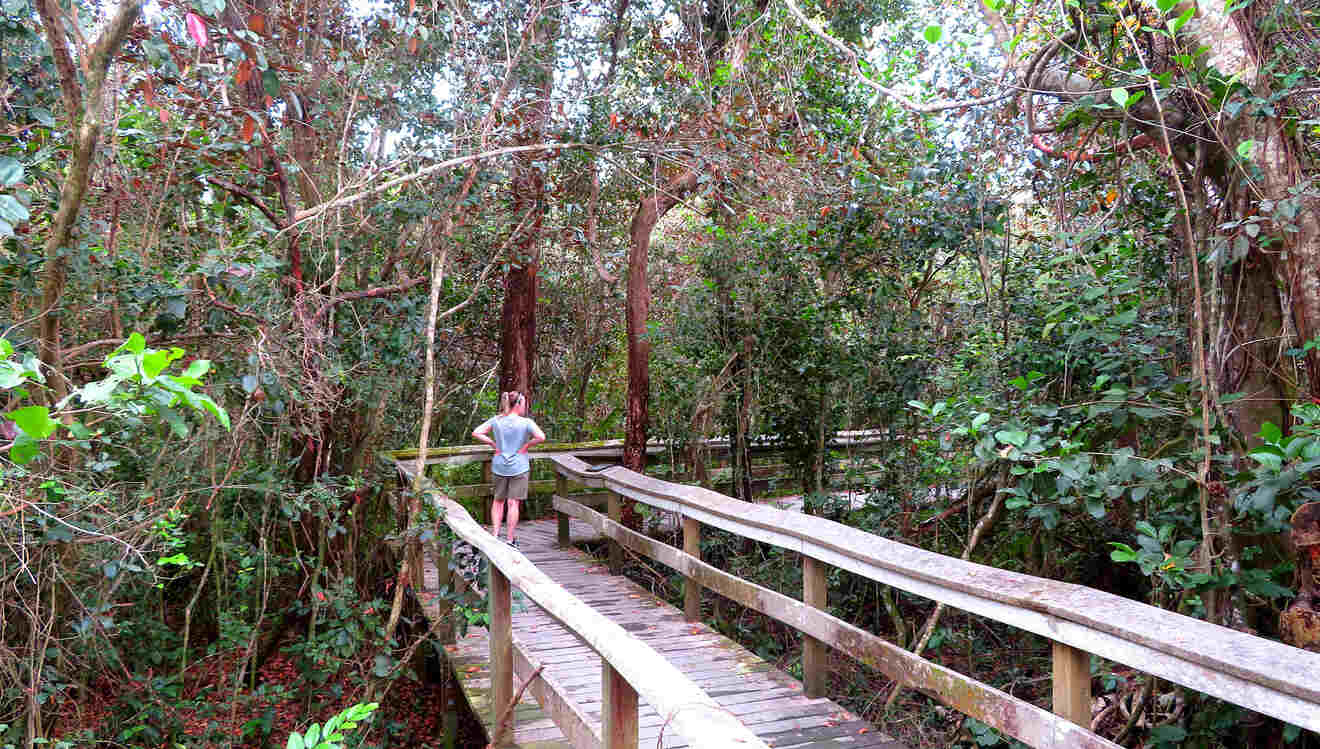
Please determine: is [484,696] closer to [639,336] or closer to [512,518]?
[512,518]

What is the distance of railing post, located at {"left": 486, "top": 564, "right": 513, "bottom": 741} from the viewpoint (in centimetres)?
424

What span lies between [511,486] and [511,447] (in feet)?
1.20

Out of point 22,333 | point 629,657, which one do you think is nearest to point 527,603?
point 22,333

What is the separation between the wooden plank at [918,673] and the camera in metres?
2.80

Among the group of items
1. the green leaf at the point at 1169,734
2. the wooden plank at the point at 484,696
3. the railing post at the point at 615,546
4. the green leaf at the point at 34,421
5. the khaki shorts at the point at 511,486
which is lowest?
the wooden plank at the point at 484,696

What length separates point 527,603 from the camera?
6.65 m

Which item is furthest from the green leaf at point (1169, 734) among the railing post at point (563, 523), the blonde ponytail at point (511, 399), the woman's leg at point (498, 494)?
the railing post at point (563, 523)

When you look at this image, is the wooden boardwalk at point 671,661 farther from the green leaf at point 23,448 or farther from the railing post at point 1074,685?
the green leaf at point 23,448

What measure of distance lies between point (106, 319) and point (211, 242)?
2.73ft

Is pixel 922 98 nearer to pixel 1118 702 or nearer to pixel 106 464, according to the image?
pixel 1118 702

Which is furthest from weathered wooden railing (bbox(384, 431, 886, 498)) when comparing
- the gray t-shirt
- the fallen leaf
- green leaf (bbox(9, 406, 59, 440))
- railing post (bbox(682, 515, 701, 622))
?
green leaf (bbox(9, 406, 59, 440))

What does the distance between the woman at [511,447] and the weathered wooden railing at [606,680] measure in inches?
108

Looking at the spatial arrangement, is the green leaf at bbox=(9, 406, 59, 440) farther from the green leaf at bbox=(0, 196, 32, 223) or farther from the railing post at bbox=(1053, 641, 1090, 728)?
the railing post at bbox=(1053, 641, 1090, 728)

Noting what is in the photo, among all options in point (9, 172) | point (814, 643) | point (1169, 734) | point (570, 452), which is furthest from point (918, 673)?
point (570, 452)
